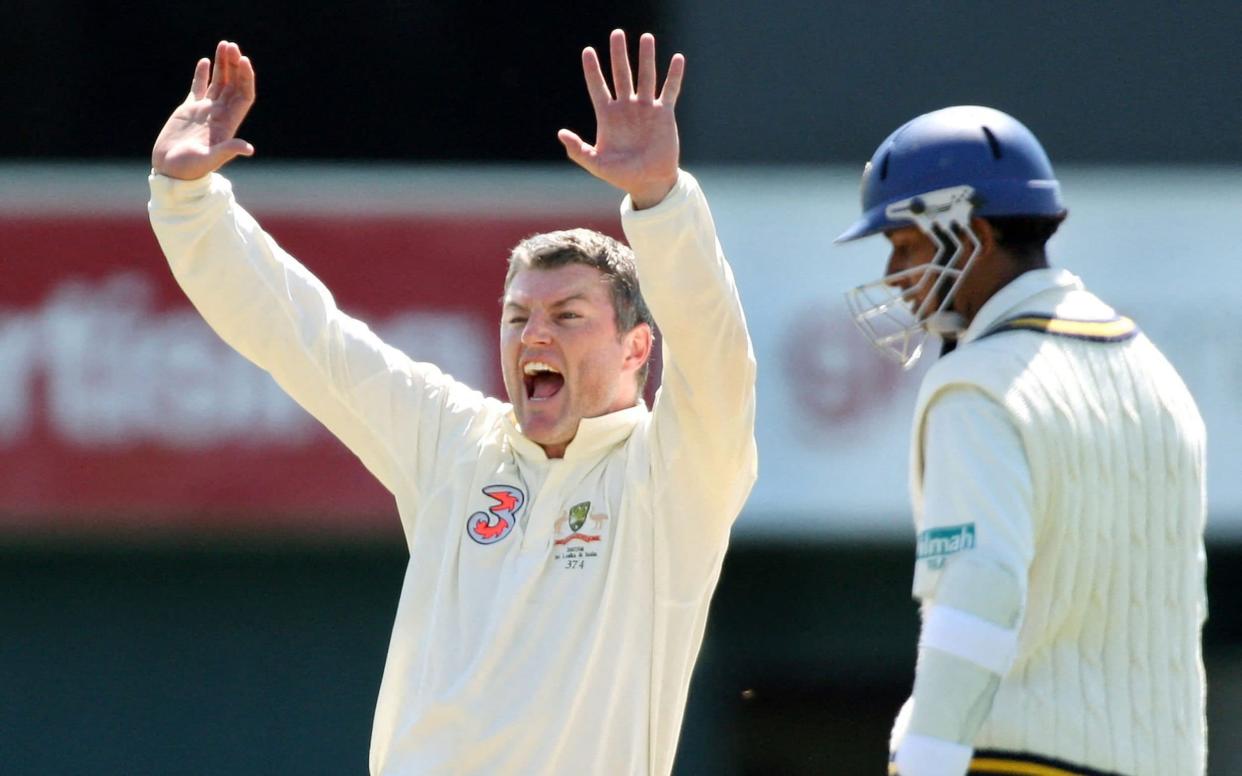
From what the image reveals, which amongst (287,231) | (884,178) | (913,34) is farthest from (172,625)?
(884,178)

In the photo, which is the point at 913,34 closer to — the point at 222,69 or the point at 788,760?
the point at 788,760

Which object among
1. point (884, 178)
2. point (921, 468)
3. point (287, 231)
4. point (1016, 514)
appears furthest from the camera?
point (287, 231)

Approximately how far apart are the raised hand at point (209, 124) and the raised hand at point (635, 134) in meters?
0.73

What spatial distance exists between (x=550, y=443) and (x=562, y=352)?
0.18 meters

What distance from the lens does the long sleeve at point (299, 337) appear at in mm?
Answer: 3406

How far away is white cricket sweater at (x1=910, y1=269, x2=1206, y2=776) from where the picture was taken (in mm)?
2416

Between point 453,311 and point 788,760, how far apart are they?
178cm

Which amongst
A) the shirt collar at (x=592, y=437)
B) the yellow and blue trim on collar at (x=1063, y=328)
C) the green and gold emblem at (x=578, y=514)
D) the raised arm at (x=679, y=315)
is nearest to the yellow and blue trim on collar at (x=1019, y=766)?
the yellow and blue trim on collar at (x=1063, y=328)

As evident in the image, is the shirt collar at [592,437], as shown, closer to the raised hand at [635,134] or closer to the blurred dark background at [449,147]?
the raised hand at [635,134]

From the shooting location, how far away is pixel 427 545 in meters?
3.32

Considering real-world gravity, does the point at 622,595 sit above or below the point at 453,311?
below

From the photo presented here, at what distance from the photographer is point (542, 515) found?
3250 mm

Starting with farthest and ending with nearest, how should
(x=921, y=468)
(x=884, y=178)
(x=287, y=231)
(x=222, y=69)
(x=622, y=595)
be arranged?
Result: (x=287, y=231) < (x=222, y=69) < (x=622, y=595) < (x=884, y=178) < (x=921, y=468)

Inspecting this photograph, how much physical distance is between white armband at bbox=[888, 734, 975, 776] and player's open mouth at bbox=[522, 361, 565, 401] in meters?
1.26
